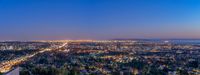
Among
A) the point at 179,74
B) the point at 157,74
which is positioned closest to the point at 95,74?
the point at 157,74

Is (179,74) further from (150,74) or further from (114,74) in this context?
(114,74)

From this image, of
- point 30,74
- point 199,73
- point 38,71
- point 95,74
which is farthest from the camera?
point 199,73

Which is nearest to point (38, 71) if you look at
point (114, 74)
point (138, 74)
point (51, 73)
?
point (51, 73)

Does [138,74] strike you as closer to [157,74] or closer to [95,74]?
[157,74]

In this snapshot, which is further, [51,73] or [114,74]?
[114,74]

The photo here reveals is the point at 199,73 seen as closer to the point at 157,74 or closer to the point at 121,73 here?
the point at 157,74

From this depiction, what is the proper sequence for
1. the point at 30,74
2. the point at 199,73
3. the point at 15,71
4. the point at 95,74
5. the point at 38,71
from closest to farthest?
the point at 15,71
the point at 30,74
the point at 38,71
the point at 95,74
the point at 199,73

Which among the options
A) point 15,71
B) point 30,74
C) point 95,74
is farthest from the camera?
point 95,74

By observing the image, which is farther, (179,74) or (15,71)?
(179,74)
